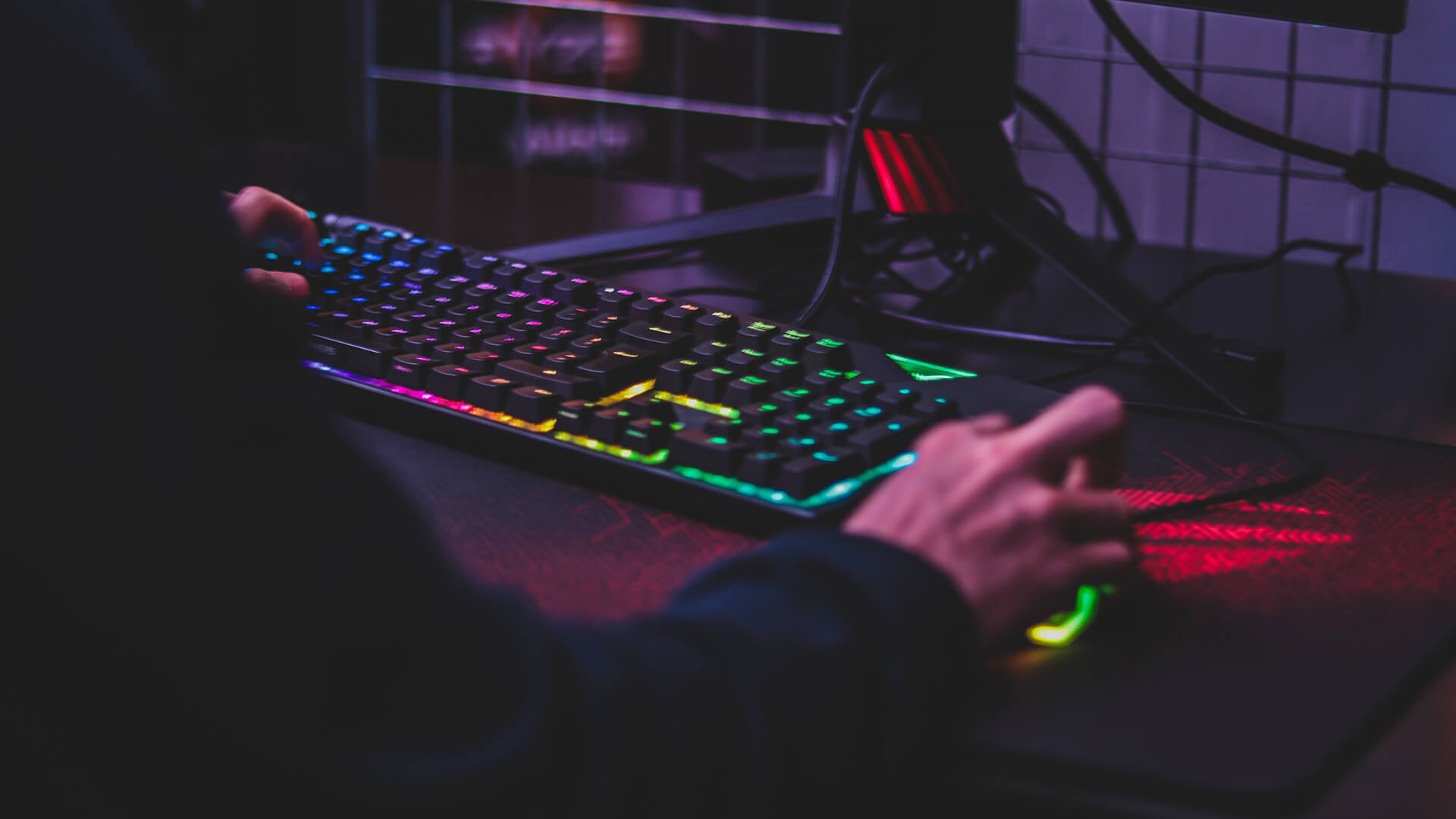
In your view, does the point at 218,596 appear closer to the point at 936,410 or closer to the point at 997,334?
the point at 936,410

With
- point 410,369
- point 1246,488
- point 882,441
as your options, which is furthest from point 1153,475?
point 410,369

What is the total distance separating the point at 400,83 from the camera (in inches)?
59.2

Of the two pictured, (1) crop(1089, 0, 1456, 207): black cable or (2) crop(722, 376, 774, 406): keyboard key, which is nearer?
(2) crop(722, 376, 774, 406): keyboard key

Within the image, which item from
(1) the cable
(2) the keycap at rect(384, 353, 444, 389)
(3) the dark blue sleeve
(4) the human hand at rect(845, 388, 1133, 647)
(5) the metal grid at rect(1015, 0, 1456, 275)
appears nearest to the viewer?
(3) the dark blue sleeve

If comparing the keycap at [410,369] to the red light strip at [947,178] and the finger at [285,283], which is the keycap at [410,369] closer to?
the finger at [285,283]

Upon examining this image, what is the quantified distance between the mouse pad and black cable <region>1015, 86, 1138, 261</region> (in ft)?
1.48

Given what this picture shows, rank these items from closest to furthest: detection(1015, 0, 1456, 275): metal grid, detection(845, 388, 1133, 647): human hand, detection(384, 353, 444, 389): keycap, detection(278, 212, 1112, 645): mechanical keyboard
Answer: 1. detection(845, 388, 1133, 647): human hand
2. detection(278, 212, 1112, 645): mechanical keyboard
3. detection(384, 353, 444, 389): keycap
4. detection(1015, 0, 1456, 275): metal grid

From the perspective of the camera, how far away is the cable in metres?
0.76

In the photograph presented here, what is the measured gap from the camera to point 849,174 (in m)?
0.80

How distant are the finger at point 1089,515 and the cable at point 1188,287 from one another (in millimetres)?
289

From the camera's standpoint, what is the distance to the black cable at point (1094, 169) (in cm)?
106

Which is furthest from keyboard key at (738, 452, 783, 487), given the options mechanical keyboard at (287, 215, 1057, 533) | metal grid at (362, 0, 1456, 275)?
metal grid at (362, 0, 1456, 275)

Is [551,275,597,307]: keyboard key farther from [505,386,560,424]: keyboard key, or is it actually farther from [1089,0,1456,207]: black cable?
[1089,0,1456,207]: black cable

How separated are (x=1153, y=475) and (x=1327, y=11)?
29 cm
